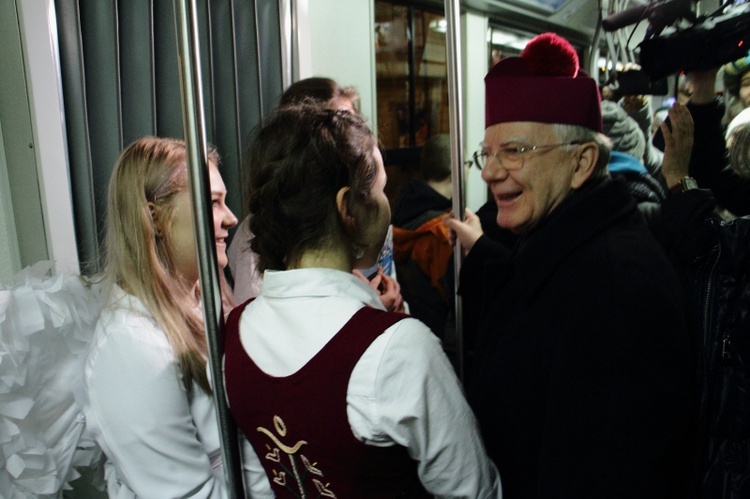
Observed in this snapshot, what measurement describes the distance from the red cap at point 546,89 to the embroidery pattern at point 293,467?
70cm

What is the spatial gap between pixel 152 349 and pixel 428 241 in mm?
1422

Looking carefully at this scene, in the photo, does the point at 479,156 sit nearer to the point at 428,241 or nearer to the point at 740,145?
the point at 740,145

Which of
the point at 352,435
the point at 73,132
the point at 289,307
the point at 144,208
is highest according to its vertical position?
the point at 73,132

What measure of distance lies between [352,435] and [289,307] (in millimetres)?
187

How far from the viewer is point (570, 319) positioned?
0.83 meters

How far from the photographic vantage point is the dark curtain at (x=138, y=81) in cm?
143

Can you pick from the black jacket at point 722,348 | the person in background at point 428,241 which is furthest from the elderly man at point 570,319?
the person in background at point 428,241

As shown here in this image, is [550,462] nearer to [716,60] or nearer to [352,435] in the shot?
[352,435]

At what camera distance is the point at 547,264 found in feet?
2.92

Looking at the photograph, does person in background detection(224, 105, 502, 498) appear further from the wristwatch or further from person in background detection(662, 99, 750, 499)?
the wristwatch

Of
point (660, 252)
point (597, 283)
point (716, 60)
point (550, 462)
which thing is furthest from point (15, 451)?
point (716, 60)

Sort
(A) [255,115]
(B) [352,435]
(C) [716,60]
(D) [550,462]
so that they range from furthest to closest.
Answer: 1. (A) [255,115]
2. (C) [716,60]
3. (D) [550,462]
4. (B) [352,435]

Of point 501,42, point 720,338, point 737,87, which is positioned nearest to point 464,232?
point 720,338

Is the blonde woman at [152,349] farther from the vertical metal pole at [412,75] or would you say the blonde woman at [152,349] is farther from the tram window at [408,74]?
the vertical metal pole at [412,75]
